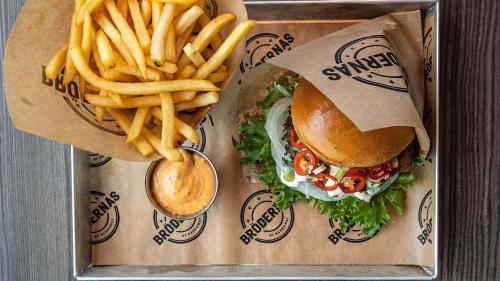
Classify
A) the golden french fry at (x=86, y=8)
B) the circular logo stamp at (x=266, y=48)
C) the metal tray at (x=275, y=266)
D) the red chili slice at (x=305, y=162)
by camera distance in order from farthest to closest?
the circular logo stamp at (x=266, y=48)
the metal tray at (x=275, y=266)
the red chili slice at (x=305, y=162)
the golden french fry at (x=86, y=8)

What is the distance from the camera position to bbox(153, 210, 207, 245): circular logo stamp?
6.00ft

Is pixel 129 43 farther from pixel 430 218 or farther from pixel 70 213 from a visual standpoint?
pixel 430 218

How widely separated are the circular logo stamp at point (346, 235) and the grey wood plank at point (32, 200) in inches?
39.2

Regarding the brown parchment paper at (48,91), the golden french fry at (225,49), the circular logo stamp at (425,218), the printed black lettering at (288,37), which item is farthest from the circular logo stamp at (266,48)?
the circular logo stamp at (425,218)

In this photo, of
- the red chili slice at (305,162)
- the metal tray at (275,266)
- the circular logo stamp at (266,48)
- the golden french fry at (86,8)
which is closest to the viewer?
the golden french fry at (86,8)

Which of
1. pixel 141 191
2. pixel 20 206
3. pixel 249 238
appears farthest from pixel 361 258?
pixel 20 206

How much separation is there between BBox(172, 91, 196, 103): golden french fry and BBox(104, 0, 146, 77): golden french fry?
133mm

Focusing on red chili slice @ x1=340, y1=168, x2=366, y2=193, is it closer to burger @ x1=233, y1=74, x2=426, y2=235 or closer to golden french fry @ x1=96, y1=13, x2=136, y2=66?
burger @ x1=233, y1=74, x2=426, y2=235

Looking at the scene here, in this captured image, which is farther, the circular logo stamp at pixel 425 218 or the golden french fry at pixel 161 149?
the circular logo stamp at pixel 425 218

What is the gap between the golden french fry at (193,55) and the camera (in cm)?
137

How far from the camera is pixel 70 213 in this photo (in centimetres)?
189

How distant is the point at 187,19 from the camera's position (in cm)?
140

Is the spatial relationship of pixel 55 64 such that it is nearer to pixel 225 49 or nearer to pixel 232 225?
pixel 225 49

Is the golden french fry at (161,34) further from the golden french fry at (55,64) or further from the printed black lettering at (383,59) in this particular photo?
the printed black lettering at (383,59)
